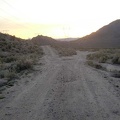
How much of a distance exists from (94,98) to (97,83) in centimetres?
443

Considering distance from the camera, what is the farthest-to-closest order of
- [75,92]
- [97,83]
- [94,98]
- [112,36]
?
[112,36], [97,83], [75,92], [94,98]

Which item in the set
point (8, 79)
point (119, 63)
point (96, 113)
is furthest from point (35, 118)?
point (119, 63)

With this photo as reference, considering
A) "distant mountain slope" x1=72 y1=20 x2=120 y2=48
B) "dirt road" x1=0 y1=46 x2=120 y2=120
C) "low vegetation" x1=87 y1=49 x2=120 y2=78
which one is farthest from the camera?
"distant mountain slope" x1=72 y1=20 x2=120 y2=48

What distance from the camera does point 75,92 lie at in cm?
1452

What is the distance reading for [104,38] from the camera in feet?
559

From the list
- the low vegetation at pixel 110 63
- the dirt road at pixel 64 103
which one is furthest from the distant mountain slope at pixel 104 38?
the dirt road at pixel 64 103

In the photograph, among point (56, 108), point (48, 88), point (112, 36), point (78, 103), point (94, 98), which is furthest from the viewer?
point (112, 36)

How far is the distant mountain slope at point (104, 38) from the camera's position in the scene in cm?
16044

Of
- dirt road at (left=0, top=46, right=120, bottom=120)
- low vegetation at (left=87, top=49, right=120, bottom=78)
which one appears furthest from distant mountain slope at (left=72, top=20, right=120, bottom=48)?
dirt road at (left=0, top=46, right=120, bottom=120)

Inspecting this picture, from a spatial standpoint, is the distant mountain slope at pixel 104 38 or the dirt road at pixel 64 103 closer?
the dirt road at pixel 64 103

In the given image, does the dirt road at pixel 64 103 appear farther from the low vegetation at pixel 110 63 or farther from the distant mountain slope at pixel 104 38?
the distant mountain slope at pixel 104 38

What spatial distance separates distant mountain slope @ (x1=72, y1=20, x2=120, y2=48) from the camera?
6316 inches

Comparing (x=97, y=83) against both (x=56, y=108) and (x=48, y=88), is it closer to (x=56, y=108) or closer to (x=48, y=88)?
(x=48, y=88)

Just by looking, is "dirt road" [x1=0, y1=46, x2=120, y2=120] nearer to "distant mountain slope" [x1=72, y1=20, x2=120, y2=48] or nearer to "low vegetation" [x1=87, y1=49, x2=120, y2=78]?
"low vegetation" [x1=87, y1=49, x2=120, y2=78]
